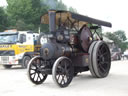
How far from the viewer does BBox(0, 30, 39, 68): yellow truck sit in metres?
12.6

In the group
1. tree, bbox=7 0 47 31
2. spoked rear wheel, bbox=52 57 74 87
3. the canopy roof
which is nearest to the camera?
spoked rear wheel, bbox=52 57 74 87

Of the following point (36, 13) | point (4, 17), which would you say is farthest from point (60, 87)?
point (36, 13)

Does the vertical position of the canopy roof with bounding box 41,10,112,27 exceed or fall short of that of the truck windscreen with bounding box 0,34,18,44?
it exceeds it

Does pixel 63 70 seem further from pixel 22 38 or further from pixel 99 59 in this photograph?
pixel 22 38

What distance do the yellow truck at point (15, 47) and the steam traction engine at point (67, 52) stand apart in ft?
15.8

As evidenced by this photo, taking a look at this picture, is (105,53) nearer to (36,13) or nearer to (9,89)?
(9,89)

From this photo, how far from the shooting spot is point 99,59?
8391 millimetres

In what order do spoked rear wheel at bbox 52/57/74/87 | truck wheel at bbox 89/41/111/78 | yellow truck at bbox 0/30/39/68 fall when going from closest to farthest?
spoked rear wheel at bbox 52/57/74/87, truck wheel at bbox 89/41/111/78, yellow truck at bbox 0/30/39/68

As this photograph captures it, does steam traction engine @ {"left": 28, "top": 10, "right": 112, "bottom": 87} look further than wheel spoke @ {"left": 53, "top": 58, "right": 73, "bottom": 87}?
Yes

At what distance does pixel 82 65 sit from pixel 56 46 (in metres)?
1.32

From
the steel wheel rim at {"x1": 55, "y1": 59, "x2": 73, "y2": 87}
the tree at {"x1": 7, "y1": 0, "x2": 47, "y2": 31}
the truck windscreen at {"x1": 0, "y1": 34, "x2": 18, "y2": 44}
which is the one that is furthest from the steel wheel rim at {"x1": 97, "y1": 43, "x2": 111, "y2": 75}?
the tree at {"x1": 7, "y1": 0, "x2": 47, "y2": 31}

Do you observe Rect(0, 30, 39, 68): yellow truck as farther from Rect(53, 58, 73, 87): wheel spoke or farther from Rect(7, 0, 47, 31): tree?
Rect(7, 0, 47, 31): tree

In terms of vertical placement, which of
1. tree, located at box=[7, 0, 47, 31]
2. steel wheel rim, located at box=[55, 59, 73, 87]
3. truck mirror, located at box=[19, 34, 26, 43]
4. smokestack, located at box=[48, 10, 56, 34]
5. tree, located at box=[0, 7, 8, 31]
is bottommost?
steel wheel rim, located at box=[55, 59, 73, 87]

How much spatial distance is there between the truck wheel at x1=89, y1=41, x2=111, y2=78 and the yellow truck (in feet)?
18.6
